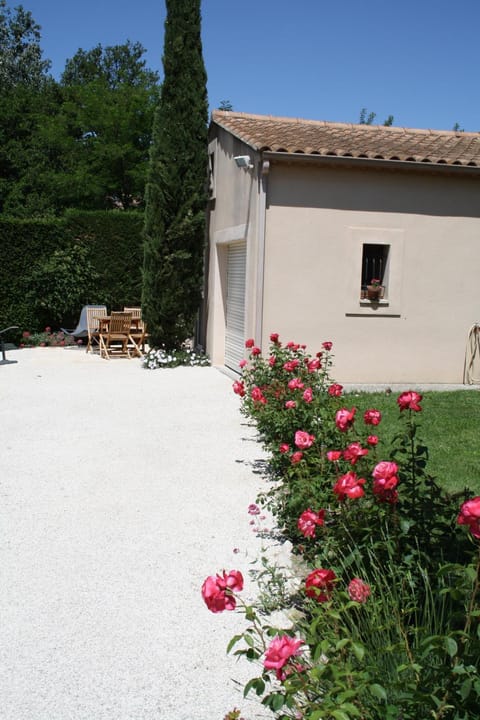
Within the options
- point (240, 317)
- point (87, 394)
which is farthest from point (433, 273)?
point (87, 394)

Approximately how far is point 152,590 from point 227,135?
10.3m

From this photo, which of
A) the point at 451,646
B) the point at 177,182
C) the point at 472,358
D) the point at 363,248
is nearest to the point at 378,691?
the point at 451,646

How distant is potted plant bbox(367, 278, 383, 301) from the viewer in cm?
1099

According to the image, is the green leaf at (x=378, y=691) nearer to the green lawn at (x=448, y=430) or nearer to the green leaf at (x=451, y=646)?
the green leaf at (x=451, y=646)

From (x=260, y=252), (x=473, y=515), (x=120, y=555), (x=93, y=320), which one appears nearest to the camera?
(x=473, y=515)

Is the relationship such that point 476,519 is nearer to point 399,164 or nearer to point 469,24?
point 399,164

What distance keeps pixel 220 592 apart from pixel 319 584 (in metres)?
0.48

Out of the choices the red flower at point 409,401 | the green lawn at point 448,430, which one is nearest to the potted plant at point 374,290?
the green lawn at point 448,430

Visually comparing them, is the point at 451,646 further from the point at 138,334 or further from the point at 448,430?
the point at 138,334

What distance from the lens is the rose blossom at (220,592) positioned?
6.93 ft

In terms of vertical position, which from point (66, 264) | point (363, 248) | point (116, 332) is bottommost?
point (116, 332)

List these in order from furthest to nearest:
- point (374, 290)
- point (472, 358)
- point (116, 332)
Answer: point (116, 332) < point (472, 358) < point (374, 290)

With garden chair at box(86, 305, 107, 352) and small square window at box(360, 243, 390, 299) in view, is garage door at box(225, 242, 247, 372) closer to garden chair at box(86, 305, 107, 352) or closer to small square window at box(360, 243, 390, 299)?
→ small square window at box(360, 243, 390, 299)

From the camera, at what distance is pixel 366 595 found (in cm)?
241
